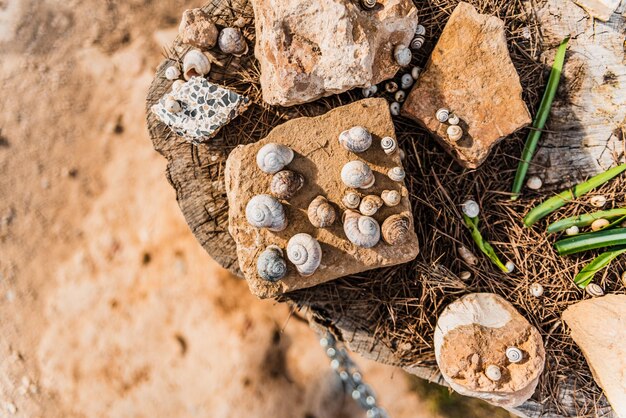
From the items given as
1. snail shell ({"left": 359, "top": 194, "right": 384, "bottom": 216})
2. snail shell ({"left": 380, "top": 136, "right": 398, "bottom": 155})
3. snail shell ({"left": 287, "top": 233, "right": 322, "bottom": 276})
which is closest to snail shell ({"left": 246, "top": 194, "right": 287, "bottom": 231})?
snail shell ({"left": 287, "top": 233, "right": 322, "bottom": 276})

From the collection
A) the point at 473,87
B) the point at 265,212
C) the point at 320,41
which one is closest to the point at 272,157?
the point at 265,212

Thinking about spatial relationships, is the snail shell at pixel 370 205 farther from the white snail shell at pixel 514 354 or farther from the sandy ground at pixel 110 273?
the sandy ground at pixel 110 273

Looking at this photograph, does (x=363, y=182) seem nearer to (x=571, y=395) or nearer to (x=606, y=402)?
(x=571, y=395)

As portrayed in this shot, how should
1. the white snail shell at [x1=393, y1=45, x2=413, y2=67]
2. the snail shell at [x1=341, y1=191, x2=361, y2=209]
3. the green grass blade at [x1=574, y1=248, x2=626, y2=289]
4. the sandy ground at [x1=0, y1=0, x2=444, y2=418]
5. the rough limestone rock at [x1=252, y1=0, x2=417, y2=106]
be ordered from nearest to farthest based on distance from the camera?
the rough limestone rock at [x1=252, y1=0, x2=417, y2=106]
the snail shell at [x1=341, y1=191, x2=361, y2=209]
the white snail shell at [x1=393, y1=45, x2=413, y2=67]
the green grass blade at [x1=574, y1=248, x2=626, y2=289]
the sandy ground at [x1=0, y1=0, x2=444, y2=418]

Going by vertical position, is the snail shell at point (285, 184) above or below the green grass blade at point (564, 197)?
above

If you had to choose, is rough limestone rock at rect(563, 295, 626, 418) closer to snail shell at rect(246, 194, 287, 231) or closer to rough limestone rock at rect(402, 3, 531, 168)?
rough limestone rock at rect(402, 3, 531, 168)

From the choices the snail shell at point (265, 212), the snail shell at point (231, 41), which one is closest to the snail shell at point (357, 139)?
the snail shell at point (265, 212)
